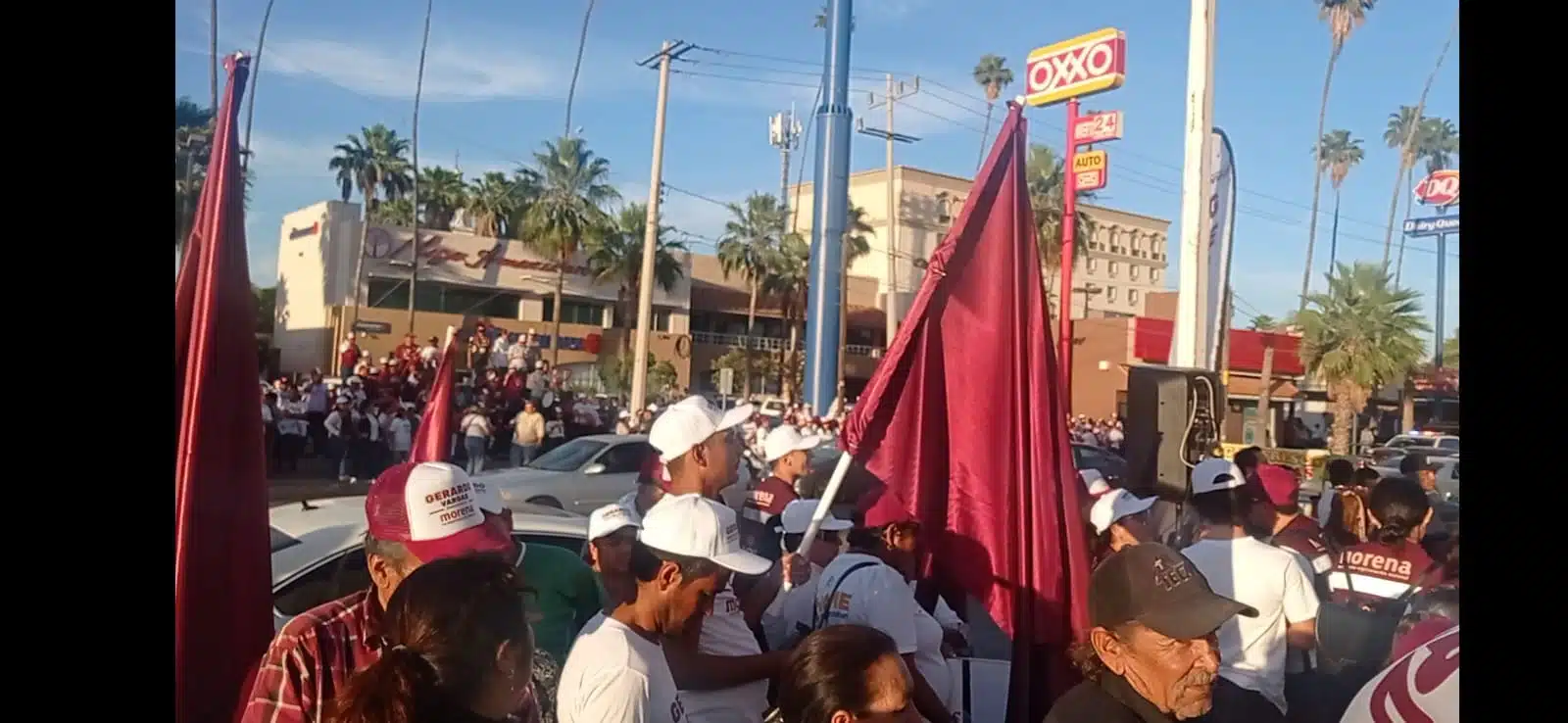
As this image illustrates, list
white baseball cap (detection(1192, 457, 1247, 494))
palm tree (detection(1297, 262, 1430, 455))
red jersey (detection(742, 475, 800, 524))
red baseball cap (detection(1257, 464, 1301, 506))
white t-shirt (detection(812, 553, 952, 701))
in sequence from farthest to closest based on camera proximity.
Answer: palm tree (detection(1297, 262, 1430, 455))
red baseball cap (detection(1257, 464, 1301, 506))
red jersey (detection(742, 475, 800, 524))
white baseball cap (detection(1192, 457, 1247, 494))
white t-shirt (detection(812, 553, 952, 701))

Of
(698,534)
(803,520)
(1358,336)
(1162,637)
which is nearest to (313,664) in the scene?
(698,534)

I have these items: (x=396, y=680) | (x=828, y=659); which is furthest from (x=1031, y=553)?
(x=396, y=680)

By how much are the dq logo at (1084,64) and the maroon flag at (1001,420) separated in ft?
1.97

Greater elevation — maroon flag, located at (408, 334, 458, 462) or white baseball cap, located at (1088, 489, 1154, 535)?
maroon flag, located at (408, 334, 458, 462)

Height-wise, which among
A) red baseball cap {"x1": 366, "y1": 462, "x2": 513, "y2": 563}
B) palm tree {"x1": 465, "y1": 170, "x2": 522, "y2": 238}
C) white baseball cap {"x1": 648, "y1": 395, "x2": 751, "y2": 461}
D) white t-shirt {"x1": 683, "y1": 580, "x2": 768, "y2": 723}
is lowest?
white t-shirt {"x1": 683, "y1": 580, "x2": 768, "y2": 723}

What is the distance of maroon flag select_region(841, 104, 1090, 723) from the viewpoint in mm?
2992

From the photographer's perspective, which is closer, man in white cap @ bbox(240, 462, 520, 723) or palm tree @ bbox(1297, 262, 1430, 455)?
man in white cap @ bbox(240, 462, 520, 723)

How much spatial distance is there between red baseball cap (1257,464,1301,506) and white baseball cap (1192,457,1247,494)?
712mm

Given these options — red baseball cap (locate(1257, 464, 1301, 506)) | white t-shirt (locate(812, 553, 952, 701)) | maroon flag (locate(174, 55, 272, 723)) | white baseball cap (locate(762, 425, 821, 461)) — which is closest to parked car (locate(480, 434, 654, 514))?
white baseball cap (locate(762, 425, 821, 461))

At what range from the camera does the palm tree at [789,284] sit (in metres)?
5.50

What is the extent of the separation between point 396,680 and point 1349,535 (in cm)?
441

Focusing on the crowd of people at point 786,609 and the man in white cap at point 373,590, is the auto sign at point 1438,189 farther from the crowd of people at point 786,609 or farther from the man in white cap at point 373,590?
the man in white cap at point 373,590

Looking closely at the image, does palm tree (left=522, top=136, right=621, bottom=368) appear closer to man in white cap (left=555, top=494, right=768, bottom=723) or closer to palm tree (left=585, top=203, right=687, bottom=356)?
palm tree (left=585, top=203, right=687, bottom=356)

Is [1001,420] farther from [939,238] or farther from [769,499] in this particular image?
[769,499]
